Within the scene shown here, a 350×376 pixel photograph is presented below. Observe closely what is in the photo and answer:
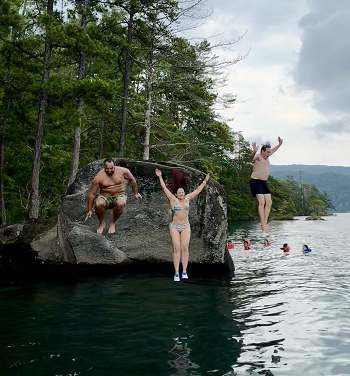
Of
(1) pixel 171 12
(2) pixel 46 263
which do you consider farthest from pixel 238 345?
(1) pixel 171 12

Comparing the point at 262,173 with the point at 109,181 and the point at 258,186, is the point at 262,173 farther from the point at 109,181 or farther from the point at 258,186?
the point at 109,181

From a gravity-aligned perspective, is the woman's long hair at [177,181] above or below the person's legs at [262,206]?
above

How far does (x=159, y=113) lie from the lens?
32.9 meters

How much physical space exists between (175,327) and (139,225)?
18.6ft

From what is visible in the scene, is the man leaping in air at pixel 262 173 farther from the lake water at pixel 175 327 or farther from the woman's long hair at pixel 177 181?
the woman's long hair at pixel 177 181

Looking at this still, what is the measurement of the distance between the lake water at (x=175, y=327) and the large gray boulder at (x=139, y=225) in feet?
2.59

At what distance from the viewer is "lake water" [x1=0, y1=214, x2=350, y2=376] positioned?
259 inches

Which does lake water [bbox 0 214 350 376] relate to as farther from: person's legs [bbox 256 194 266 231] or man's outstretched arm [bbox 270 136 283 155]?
man's outstretched arm [bbox 270 136 283 155]

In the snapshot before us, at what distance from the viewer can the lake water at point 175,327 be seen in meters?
6.57

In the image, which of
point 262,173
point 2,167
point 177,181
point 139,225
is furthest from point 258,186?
point 2,167

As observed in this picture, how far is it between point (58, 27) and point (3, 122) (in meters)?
9.86

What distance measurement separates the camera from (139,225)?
13.8 meters

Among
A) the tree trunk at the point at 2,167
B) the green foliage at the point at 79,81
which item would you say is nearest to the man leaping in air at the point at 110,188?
the green foliage at the point at 79,81

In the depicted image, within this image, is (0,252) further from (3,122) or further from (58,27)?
(3,122)
